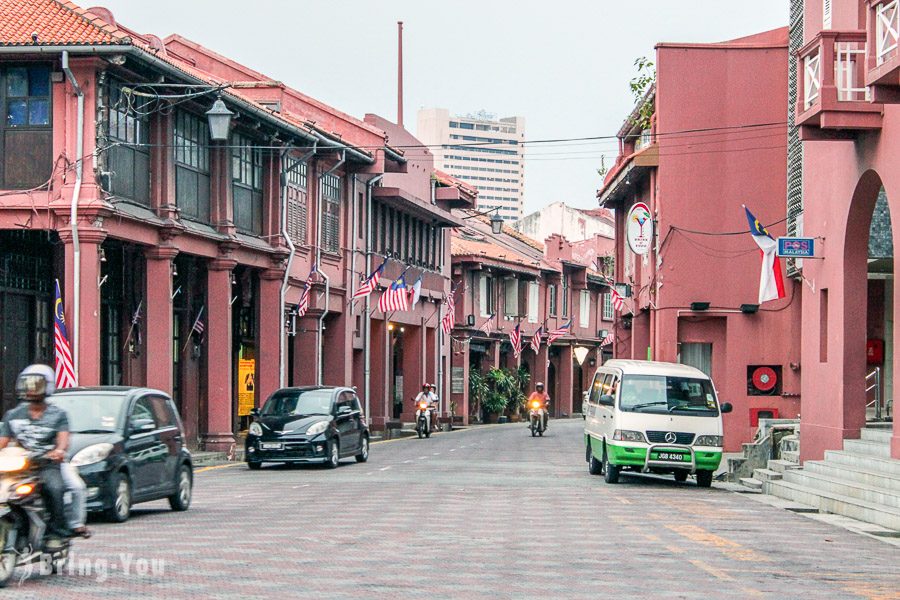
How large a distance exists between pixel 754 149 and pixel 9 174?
766 inches

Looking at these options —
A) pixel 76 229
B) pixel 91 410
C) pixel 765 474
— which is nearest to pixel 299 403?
pixel 76 229

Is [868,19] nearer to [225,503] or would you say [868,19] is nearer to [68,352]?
[225,503]

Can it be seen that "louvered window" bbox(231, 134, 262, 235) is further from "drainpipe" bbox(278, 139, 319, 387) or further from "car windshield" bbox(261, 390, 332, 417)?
"car windshield" bbox(261, 390, 332, 417)

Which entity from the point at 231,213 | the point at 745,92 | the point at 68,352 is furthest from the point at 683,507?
the point at 745,92

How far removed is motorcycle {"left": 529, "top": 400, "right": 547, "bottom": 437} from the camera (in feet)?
161

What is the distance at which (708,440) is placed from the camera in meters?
24.6

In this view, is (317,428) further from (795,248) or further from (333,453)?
(795,248)

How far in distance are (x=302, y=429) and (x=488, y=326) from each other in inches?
1618

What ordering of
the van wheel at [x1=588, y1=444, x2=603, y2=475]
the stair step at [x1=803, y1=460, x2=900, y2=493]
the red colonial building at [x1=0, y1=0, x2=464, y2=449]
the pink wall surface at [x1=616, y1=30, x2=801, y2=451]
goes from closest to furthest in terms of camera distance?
the stair step at [x1=803, y1=460, x2=900, y2=493] < the red colonial building at [x1=0, y1=0, x2=464, y2=449] < the van wheel at [x1=588, y1=444, x2=603, y2=475] < the pink wall surface at [x1=616, y1=30, x2=801, y2=451]

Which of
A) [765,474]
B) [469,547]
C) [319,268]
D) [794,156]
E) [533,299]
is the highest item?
[794,156]

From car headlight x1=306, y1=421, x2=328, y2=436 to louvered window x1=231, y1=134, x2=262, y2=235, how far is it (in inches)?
341

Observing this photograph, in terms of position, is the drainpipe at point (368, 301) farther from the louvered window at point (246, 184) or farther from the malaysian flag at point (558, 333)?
the malaysian flag at point (558, 333)

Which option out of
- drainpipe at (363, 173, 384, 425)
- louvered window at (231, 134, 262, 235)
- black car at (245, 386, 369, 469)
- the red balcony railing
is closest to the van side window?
black car at (245, 386, 369, 469)

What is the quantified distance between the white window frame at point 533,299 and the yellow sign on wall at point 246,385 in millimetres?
35966
